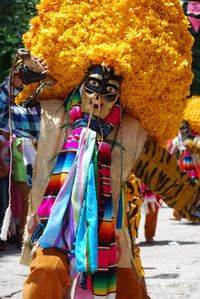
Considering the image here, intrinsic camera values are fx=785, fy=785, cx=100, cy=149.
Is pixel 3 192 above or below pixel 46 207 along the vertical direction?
below

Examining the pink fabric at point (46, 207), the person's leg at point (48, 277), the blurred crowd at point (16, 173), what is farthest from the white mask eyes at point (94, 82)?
the blurred crowd at point (16, 173)

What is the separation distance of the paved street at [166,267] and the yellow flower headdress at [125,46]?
2.27m

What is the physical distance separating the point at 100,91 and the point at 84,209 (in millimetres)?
733

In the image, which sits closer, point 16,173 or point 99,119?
point 99,119

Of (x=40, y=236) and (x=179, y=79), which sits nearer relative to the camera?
(x=40, y=236)

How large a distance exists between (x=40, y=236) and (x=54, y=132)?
61 centimetres

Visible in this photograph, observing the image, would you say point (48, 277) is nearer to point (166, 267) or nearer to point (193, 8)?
point (166, 267)

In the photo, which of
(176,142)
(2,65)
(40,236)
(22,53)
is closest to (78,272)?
(40,236)

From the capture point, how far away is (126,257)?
4.67 m

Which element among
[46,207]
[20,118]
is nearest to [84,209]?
[46,207]

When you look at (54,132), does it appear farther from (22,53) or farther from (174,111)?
(174,111)

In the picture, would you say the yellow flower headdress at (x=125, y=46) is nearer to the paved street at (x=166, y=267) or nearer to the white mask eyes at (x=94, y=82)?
the white mask eyes at (x=94, y=82)

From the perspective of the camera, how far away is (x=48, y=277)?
4.17m

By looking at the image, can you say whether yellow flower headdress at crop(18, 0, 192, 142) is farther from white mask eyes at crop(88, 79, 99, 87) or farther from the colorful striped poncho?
the colorful striped poncho
